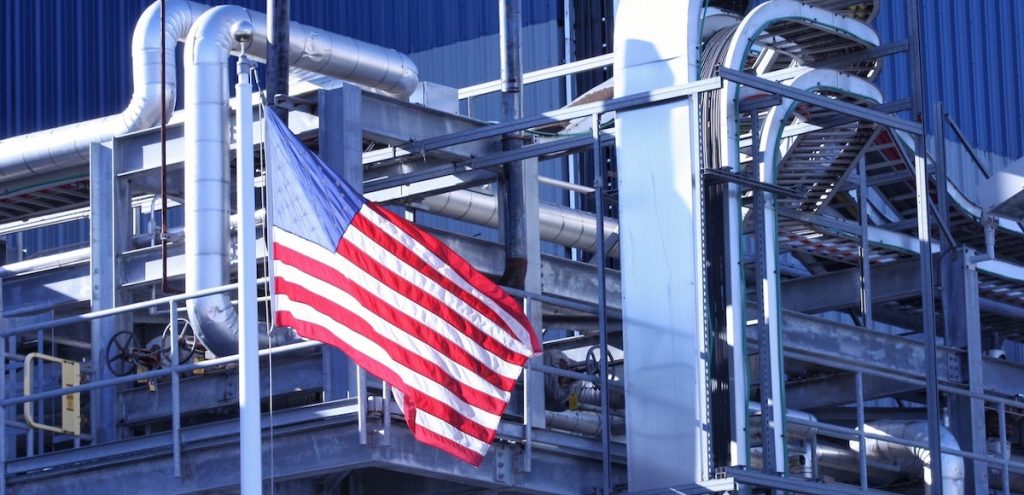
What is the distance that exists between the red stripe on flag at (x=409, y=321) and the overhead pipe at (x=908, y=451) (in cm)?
729

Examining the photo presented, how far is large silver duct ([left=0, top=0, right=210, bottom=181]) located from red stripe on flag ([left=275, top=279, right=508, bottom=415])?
762 centimetres

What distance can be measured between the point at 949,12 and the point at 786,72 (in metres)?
15.9

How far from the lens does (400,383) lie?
15.0 m

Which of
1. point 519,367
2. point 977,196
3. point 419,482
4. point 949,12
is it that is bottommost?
point 419,482

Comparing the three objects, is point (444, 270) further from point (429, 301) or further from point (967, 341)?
point (967, 341)

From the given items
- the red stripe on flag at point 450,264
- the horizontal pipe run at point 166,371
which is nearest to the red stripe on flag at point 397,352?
the horizontal pipe run at point 166,371

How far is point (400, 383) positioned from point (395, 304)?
0.76 meters

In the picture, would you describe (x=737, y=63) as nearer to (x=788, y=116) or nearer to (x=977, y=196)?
(x=788, y=116)

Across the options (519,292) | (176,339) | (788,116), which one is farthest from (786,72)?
(176,339)

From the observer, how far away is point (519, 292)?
17.1 metres

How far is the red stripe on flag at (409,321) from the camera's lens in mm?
14719

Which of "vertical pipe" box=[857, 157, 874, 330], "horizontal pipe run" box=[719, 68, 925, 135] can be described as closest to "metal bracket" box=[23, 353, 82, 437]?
"horizontal pipe run" box=[719, 68, 925, 135]

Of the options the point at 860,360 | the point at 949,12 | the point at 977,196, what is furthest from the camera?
the point at 949,12

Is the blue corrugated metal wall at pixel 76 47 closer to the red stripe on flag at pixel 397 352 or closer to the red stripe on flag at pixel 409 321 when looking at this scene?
the red stripe on flag at pixel 409 321
